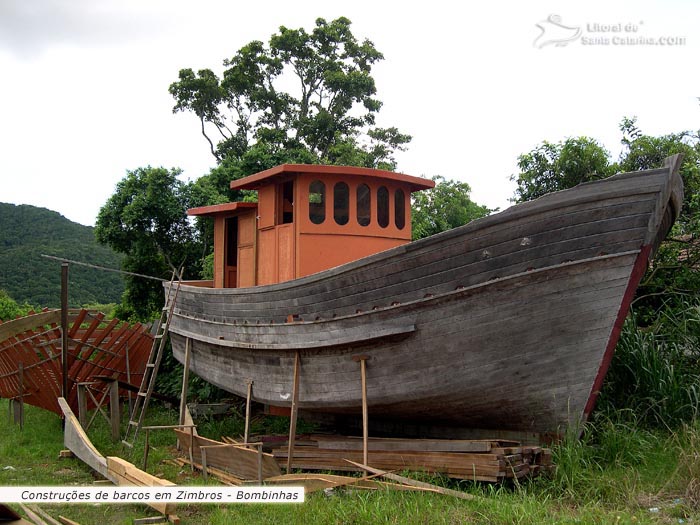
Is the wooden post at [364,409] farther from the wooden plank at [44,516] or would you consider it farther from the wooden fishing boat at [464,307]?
the wooden plank at [44,516]

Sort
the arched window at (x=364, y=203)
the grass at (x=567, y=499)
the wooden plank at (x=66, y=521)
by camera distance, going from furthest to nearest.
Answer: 1. the arched window at (x=364, y=203)
2. the wooden plank at (x=66, y=521)
3. the grass at (x=567, y=499)

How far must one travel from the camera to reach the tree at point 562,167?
1063 centimetres

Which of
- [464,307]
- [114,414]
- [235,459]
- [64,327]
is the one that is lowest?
[235,459]

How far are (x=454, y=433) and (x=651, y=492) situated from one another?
80.7 inches

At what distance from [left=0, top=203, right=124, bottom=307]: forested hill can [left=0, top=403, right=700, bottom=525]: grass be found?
2396 centimetres

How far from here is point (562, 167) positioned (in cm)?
1095

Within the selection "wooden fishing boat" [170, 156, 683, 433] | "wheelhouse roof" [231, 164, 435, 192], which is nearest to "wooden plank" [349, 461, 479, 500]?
"wooden fishing boat" [170, 156, 683, 433]

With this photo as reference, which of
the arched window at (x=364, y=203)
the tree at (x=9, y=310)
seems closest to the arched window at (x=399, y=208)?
the arched window at (x=364, y=203)

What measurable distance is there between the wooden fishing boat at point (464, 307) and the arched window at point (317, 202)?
18 millimetres

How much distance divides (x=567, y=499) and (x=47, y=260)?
30.7 meters

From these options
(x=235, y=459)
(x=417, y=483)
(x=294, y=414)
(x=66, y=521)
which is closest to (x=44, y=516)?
(x=66, y=521)

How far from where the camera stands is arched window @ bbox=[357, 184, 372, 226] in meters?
8.34

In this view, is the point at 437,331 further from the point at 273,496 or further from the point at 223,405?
the point at 223,405

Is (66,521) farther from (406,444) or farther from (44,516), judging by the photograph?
(406,444)
